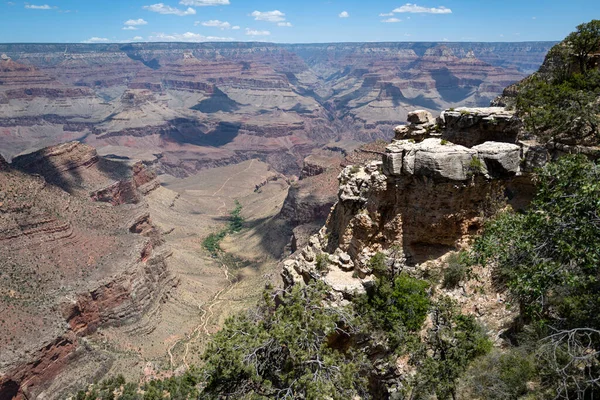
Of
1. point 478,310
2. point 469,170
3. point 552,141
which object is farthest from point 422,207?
point 552,141

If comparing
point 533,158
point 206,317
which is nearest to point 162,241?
point 206,317

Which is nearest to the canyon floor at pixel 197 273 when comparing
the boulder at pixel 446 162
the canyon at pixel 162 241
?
the canyon at pixel 162 241

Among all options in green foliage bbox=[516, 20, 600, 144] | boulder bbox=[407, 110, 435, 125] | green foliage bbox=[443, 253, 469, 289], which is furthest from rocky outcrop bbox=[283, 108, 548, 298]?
boulder bbox=[407, 110, 435, 125]

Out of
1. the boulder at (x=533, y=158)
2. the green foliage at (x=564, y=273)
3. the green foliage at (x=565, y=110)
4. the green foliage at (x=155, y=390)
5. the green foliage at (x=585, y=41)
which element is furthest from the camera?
the green foliage at (x=585, y=41)

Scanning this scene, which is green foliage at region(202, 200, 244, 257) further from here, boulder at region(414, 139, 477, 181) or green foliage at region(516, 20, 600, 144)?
boulder at region(414, 139, 477, 181)

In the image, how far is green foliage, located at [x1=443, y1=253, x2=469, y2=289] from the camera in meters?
19.6

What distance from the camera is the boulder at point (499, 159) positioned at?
760 inches

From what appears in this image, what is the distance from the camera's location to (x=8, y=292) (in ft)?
132

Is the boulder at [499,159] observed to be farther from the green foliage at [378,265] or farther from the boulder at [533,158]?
the green foliage at [378,265]

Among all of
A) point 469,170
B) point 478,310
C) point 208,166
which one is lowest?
point 208,166

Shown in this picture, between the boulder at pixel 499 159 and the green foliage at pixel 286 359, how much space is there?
9.41 m

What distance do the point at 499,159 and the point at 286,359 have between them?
12.7 m

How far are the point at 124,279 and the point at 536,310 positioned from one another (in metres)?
44.3

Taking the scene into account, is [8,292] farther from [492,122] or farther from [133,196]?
[133,196]
